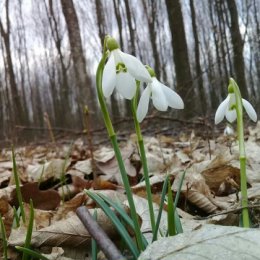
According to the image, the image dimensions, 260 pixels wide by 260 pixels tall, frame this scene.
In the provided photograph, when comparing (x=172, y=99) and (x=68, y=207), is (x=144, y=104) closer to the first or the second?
(x=172, y=99)

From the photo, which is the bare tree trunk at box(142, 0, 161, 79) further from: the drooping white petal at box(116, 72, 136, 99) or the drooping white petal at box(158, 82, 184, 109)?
the drooping white petal at box(116, 72, 136, 99)

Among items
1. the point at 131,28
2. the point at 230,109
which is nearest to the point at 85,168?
the point at 230,109

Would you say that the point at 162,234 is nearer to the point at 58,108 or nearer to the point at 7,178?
the point at 7,178

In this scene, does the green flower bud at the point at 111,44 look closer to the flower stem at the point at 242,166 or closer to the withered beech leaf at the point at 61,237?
the flower stem at the point at 242,166

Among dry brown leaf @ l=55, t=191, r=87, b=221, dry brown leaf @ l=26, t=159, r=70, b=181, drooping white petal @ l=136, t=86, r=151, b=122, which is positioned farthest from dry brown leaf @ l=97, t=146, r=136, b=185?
drooping white petal @ l=136, t=86, r=151, b=122

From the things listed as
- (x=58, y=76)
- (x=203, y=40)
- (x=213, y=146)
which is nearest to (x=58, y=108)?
(x=58, y=76)

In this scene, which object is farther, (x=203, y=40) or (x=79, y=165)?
(x=203, y=40)
